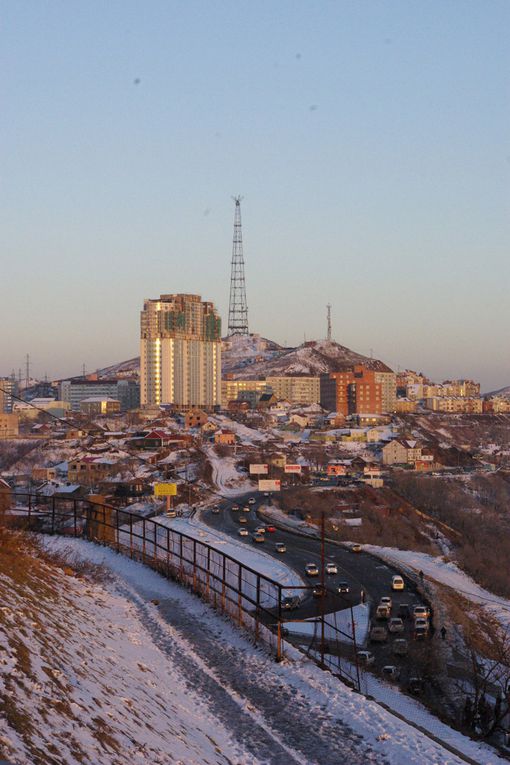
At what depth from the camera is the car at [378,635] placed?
17.6 m

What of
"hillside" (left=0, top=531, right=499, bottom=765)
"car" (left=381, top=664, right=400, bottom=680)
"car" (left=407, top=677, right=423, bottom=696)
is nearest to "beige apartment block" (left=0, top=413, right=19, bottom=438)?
"car" (left=381, top=664, right=400, bottom=680)

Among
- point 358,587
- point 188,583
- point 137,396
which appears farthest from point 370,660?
point 137,396

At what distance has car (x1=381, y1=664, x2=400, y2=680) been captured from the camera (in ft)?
47.3

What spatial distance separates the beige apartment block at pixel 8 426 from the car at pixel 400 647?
242 feet

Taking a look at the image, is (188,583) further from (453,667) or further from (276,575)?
(276,575)

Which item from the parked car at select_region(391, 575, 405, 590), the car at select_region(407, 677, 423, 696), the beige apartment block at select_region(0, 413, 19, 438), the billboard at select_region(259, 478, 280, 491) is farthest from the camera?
the beige apartment block at select_region(0, 413, 19, 438)

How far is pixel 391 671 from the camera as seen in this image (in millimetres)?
14828

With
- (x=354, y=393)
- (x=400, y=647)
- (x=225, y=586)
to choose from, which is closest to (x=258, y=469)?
(x=400, y=647)

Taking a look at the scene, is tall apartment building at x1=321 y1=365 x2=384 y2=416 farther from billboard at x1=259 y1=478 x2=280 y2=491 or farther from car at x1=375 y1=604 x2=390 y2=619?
car at x1=375 y1=604 x2=390 y2=619

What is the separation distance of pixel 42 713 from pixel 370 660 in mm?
10816

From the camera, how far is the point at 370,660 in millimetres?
15273

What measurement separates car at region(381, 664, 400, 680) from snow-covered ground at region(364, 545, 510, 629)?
7.51m

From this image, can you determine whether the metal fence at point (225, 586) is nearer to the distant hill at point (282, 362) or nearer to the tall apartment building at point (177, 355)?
the tall apartment building at point (177, 355)

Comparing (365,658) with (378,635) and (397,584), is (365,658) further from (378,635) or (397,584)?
(397,584)
